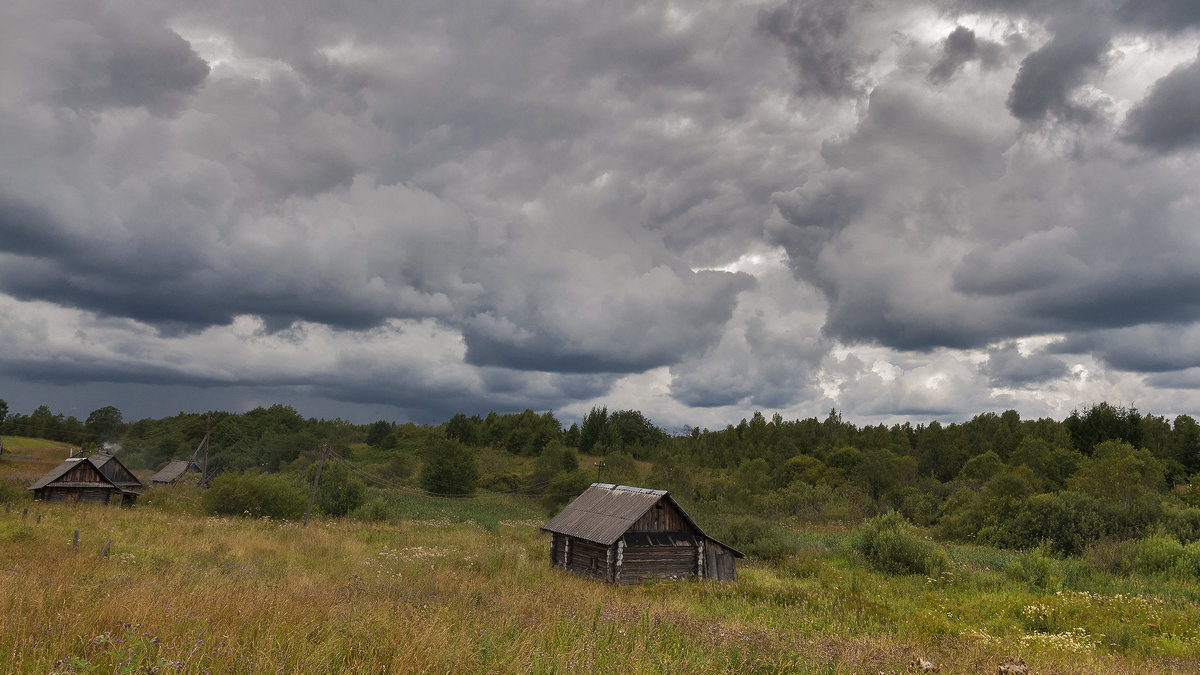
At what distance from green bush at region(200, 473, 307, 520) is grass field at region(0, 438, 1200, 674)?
71.3 inches

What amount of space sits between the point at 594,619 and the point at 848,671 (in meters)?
3.46

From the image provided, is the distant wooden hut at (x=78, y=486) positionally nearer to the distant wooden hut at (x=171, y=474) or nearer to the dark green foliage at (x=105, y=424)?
the distant wooden hut at (x=171, y=474)

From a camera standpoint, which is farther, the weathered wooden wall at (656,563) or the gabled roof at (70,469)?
the gabled roof at (70,469)

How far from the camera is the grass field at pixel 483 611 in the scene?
559cm

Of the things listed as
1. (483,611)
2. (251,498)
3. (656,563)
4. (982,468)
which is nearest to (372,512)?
(251,498)

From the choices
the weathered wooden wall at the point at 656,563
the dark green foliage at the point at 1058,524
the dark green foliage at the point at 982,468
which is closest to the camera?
the weathered wooden wall at the point at 656,563

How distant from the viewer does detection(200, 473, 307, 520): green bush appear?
42.0m

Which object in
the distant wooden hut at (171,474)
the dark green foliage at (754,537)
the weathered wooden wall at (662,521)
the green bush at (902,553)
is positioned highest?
the weathered wooden wall at (662,521)

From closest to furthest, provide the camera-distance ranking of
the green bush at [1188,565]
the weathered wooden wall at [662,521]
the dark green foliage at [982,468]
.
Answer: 1. the weathered wooden wall at [662,521]
2. the green bush at [1188,565]
3. the dark green foliage at [982,468]

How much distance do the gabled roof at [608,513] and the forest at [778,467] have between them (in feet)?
40.1

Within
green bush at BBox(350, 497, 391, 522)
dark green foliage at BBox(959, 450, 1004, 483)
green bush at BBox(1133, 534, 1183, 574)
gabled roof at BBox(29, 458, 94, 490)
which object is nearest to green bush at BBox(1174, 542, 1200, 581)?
green bush at BBox(1133, 534, 1183, 574)

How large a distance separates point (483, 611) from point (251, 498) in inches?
1628

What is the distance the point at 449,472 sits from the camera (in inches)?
3056

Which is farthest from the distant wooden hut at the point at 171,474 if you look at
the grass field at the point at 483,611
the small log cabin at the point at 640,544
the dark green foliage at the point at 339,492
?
the small log cabin at the point at 640,544
